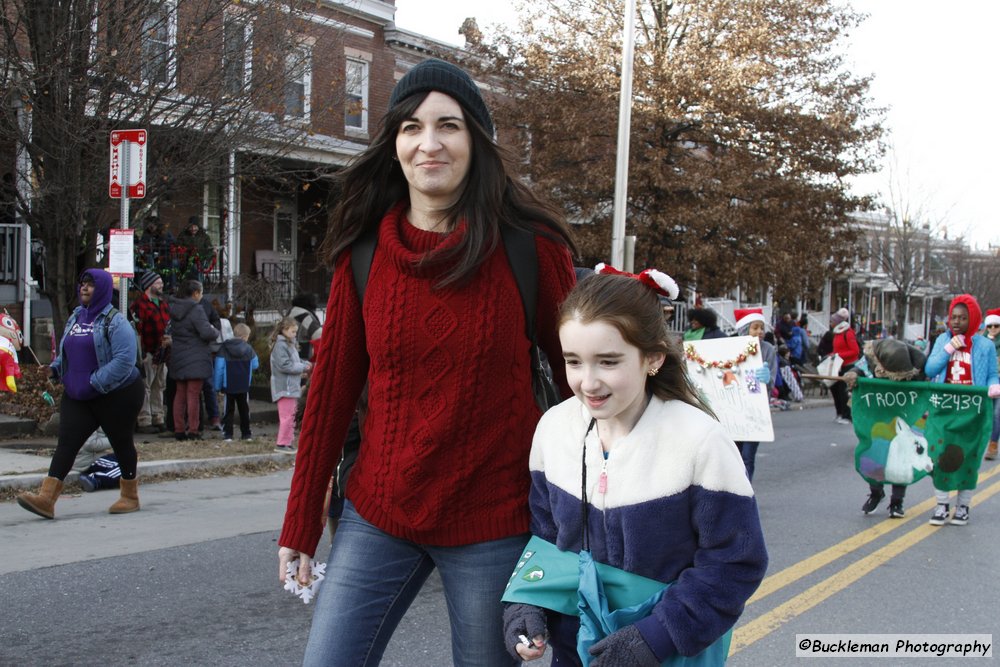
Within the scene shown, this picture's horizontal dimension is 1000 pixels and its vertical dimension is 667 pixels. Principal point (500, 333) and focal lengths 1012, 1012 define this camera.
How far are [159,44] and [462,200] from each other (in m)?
10.6

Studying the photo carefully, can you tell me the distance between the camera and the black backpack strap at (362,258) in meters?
2.61

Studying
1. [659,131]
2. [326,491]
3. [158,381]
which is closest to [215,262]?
[158,381]

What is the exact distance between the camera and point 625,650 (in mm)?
2225

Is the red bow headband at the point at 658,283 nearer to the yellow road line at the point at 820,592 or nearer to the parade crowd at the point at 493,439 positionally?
the parade crowd at the point at 493,439

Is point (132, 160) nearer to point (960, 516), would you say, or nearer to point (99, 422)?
point (99, 422)

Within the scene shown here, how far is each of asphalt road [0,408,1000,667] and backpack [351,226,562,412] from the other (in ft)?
7.66

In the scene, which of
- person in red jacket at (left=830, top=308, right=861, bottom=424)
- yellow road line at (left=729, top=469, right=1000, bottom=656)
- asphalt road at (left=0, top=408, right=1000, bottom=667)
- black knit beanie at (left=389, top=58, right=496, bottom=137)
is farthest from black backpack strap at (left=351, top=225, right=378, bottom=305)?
person in red jacket at (left=830, top=308, right=861, bottom=424)

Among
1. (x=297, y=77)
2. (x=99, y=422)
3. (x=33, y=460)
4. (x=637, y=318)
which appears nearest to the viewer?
(x=637, y=318)

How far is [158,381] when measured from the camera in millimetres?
12211

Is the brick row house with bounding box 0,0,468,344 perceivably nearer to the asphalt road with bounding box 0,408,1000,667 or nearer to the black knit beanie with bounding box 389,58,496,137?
the asphalt road with bounding box 0,408,1000,667

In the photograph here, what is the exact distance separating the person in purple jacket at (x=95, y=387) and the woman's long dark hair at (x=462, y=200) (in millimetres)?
5107

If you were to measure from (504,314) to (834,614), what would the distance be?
3.80 meters

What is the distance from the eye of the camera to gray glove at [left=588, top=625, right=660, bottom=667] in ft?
7.27

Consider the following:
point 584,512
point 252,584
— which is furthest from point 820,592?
point 584,512
